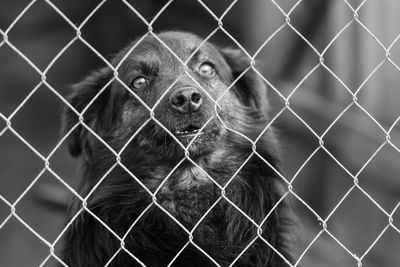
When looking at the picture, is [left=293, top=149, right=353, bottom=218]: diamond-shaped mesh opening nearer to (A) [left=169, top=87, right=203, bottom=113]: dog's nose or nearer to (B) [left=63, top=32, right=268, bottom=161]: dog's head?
(B) [left=63, top=32, right=268, bottom=161]: dog's head

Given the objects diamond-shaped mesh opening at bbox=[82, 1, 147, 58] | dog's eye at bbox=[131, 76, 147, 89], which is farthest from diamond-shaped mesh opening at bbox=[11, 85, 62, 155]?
dog's eye at bbox=[131, 76, 147, 89]

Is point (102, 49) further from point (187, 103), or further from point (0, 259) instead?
point (187, 103)

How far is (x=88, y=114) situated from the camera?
4.32m

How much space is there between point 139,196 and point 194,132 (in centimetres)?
41

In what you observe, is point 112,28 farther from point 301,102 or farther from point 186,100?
point 186,100

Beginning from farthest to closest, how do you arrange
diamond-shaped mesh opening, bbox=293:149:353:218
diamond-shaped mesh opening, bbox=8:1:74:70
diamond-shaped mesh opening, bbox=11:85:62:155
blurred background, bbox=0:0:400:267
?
diamond-shaped mesh opening, bbox=11:85:62:155
diamond-shaped mesh opening, bbox=8:1:74:70
diamond-shaped mesh opening, bbox=293:149:353:218
blurred background, bbox=0:0:400:267

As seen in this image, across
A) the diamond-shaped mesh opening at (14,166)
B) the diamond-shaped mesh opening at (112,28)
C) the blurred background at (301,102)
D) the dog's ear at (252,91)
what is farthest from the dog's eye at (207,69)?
the diamond-shaped mesh opening at (14,166)

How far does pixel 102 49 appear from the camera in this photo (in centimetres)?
910

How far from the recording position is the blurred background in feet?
22.7

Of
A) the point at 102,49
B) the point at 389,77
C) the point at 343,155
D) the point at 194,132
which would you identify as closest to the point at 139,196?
the point at 194,132

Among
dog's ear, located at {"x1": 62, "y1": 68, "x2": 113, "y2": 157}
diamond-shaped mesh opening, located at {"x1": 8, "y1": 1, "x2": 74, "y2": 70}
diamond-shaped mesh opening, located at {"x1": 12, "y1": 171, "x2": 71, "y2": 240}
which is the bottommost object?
diamond-shaped mesh opening, located at {"x1": 12, "y1": 171, "x2": 71, "y2": 240}

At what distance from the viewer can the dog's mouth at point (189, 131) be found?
3473 millimetres

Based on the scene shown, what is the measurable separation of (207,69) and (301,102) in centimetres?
315

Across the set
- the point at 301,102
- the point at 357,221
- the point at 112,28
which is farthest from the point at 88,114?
the point at 112,28
